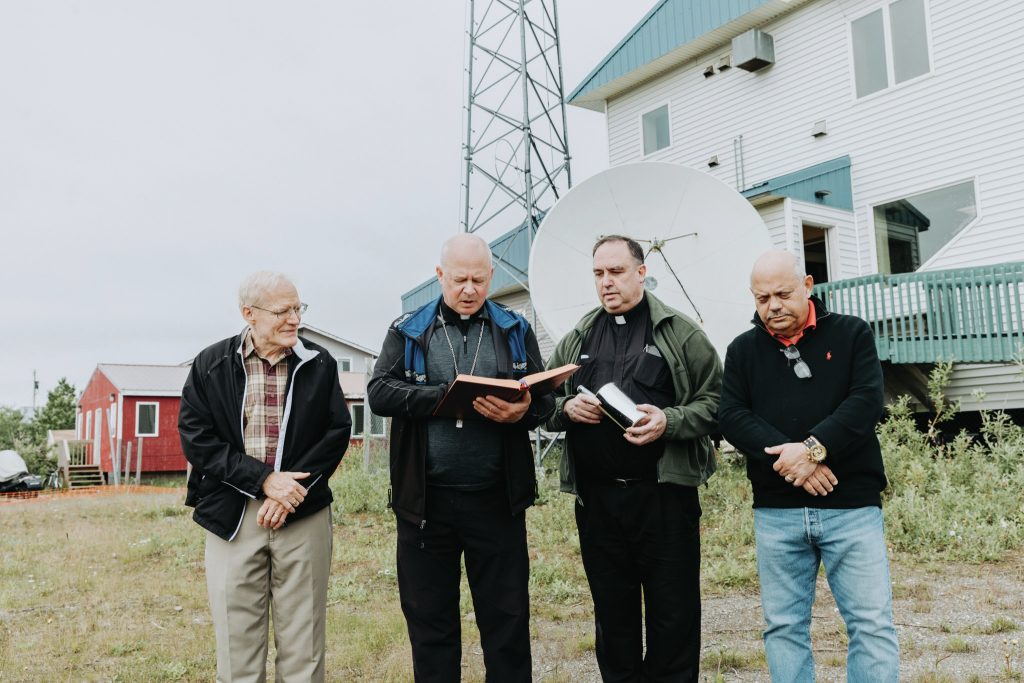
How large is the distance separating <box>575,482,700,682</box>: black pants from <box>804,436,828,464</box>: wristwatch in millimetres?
619

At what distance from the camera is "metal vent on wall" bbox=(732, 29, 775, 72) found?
13.7m

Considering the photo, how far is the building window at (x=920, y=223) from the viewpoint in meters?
11.4

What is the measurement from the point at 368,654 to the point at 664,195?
535cm

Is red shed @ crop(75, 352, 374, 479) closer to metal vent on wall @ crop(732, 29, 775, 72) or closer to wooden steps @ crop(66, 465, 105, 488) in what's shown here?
wooden steps @ crop(66, 465, 105, 488)

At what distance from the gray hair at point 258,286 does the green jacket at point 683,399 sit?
1.34 m

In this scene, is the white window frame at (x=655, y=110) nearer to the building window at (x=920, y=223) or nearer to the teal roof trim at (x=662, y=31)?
the teal roof trim at (x=662, y=31)

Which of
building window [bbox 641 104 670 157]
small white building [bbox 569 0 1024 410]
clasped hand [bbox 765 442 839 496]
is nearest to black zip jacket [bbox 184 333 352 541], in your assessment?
clasped hand [bbox 765 442 839 496]

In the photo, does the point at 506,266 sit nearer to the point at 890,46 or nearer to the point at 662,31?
the point at 662,31

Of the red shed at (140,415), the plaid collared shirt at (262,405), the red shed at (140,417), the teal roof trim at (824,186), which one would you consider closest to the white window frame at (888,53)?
the teal roof trim at (824,186)

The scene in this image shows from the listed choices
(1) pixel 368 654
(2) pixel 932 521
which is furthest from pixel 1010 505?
(1) pixel 368 654

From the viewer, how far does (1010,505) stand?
6910 mm

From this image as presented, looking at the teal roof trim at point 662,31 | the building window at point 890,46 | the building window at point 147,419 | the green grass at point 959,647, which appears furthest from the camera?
the building window at point 147,419

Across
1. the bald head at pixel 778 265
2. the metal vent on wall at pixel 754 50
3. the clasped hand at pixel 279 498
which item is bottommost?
the clasped hand at pixel 279 498

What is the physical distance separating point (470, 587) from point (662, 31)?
47.1 ft
